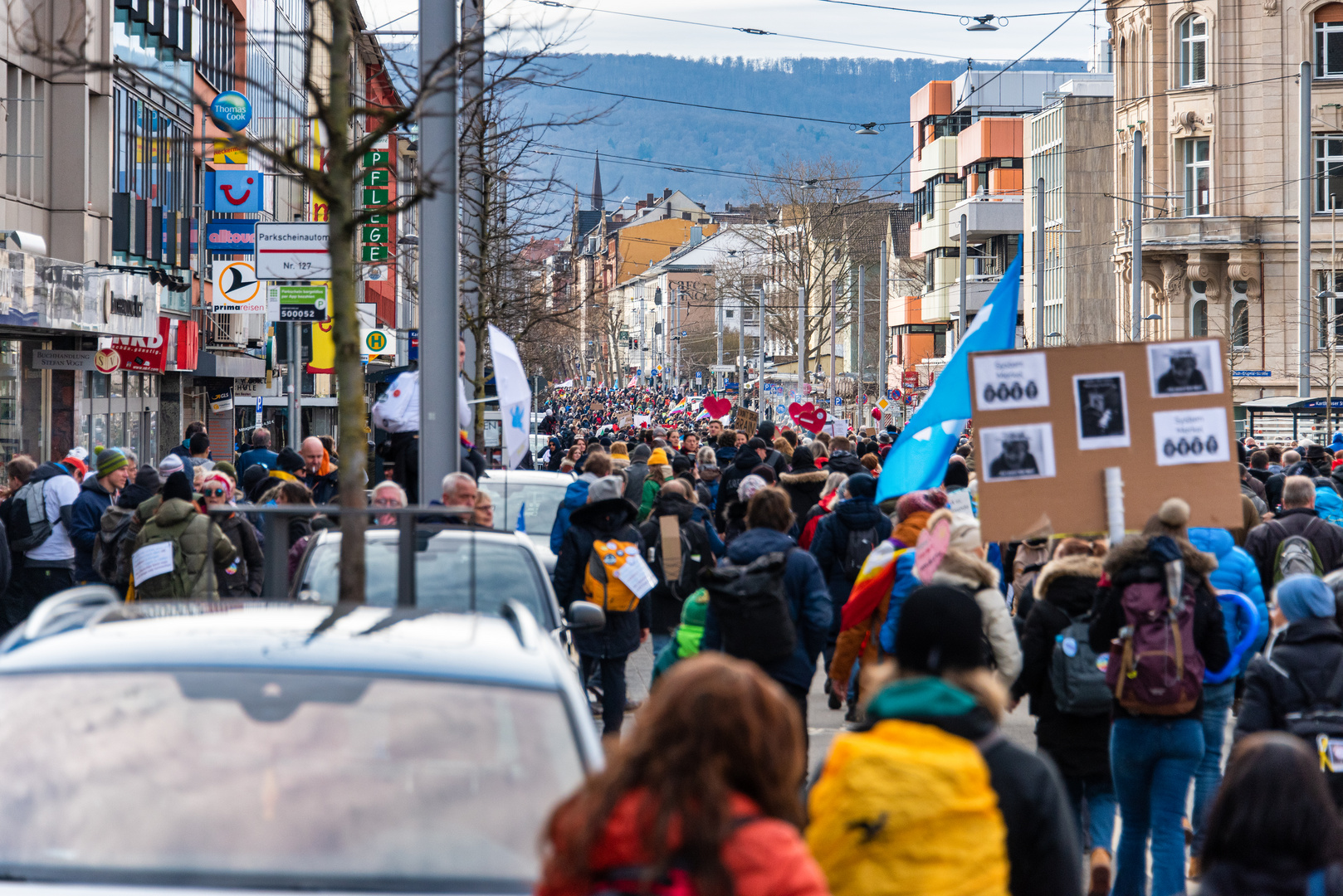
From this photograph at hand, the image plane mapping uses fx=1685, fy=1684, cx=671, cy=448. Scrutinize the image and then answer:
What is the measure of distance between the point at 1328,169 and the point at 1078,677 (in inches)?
1995

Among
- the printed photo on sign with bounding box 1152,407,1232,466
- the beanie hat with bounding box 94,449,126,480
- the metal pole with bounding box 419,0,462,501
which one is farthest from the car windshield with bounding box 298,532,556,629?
the metal pole with bounding box 419,0,462,501

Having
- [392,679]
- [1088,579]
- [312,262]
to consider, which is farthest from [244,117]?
[392,679]

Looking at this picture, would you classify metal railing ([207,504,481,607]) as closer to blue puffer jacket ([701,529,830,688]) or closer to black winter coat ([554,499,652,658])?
blue puffer jacket ([701,529,830,688])

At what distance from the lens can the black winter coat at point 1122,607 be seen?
278 inches

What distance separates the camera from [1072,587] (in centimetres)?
770

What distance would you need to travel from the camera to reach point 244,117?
1225 inches

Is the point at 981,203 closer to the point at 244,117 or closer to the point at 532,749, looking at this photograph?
the point at 244,117

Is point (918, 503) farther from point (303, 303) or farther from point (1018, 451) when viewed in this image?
point (303, 303)

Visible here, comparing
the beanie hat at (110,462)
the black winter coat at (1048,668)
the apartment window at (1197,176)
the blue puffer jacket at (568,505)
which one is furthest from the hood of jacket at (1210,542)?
the apartment window at (1197,176)

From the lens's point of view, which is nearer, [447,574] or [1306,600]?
[1306,600]

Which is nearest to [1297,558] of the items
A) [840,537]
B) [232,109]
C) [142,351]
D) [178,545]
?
[840,537]

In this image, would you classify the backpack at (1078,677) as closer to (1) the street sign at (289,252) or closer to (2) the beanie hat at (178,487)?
(2) the beanie hat at (178,487)

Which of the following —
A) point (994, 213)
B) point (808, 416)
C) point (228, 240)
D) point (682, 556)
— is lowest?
point (682, 556)

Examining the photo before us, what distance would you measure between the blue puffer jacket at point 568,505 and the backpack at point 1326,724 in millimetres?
6004
